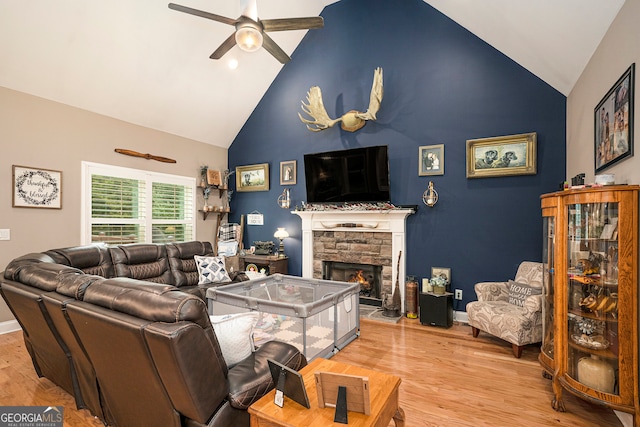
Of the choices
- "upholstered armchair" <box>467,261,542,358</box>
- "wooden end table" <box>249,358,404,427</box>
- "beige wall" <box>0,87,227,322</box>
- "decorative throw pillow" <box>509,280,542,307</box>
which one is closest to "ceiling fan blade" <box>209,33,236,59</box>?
"beige wall" <box>0,87,227,322</box>

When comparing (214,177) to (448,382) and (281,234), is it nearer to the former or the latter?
(281,234)

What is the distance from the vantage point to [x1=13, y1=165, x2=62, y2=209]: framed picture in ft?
12.9

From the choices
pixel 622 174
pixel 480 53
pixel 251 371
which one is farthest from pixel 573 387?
pixel 480 53

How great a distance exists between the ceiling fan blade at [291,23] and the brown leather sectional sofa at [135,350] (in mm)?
2630

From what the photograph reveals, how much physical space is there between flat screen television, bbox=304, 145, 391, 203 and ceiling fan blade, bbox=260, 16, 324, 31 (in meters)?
2.07

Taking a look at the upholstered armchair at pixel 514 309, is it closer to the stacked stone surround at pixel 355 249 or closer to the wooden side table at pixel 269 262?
the stacked stone surround at pixel 355 249

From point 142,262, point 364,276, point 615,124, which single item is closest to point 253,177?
point 142,262

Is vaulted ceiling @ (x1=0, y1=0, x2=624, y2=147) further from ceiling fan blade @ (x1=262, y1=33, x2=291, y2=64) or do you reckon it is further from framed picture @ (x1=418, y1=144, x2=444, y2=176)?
ceiling fan blade @ (x1=262, y1=33, x2=291, y2=64)

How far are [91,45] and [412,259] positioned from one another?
16.4 ft

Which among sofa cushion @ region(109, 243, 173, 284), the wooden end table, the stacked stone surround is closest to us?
the wooden end table

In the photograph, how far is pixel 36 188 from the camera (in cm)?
409

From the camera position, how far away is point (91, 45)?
3.96 meters

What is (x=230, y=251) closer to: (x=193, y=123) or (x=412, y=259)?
(x=193, y=123)

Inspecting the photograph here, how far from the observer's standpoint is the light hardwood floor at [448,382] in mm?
2235
